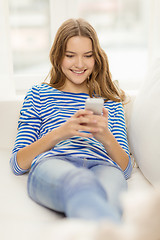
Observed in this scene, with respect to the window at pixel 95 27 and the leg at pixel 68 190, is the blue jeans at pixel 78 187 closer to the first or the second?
the leg at pixel 68 190

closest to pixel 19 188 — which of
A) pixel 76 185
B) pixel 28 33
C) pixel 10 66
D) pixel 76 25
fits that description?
pixel 76 185

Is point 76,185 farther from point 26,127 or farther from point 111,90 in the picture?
point 111,90

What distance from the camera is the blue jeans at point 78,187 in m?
0.78

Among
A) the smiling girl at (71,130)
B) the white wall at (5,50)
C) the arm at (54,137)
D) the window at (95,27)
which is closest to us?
the smiling girl at (71,130)

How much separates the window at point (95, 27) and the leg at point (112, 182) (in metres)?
1.14

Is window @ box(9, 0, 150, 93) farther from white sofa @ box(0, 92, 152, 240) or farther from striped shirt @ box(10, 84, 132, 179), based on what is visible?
striped shirt @ box(10, 84, 132, 179)

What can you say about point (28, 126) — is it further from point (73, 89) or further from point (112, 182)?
point (112, 182)

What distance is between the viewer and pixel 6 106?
158cm

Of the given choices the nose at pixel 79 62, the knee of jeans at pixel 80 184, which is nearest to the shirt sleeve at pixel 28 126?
the nose at pixel 79 62

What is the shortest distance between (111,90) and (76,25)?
0.33 metres

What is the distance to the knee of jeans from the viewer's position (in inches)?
33.3

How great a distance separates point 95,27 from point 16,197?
145 centimetres

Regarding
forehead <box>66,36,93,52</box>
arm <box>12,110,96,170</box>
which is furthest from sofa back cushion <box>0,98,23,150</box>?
forehead <box>66,36,93,52</box>

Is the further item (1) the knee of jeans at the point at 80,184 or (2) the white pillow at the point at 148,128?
(2) the white pillow at the point at 148,128
